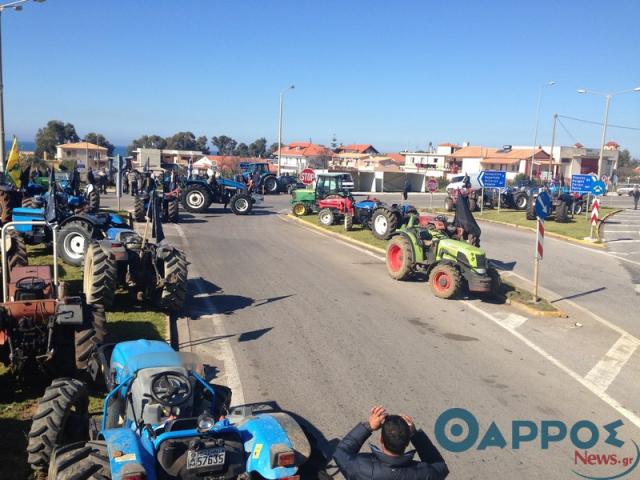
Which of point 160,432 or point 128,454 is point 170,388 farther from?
point 128,454

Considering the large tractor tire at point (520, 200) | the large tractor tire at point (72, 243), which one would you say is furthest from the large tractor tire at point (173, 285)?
the large tractor tire at point (520, 200)

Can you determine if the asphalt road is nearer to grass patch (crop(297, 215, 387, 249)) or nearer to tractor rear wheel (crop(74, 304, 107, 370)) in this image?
tractor rear wheel (crop(74, 304, 107, 370))

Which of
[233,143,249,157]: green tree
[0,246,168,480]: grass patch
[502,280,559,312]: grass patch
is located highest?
[233,143,249,157]: green tree

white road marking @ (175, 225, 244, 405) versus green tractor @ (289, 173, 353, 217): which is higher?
green tractor @ (289, 173, 353, 217)

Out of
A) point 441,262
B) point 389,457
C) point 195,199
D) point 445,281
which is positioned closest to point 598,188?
point 441,262

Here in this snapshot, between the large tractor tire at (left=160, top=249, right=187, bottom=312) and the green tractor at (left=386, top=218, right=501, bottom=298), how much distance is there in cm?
555

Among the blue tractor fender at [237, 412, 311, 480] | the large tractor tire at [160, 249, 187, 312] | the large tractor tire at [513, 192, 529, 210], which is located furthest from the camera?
the large tractor tire at [513, 192, 529, 210]

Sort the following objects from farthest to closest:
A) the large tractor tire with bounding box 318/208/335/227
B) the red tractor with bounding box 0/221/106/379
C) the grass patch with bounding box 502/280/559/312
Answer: the large tractor tire with bounding box 318/208/335/227 → the grass patch with bounding box 502/280/559/312 → the red tractor with bounding box 0/221/106/379

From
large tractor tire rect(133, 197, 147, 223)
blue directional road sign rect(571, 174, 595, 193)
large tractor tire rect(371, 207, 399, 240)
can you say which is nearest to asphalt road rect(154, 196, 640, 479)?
large tractor tire rect(371, 207, 399, 240)

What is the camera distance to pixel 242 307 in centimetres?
1141

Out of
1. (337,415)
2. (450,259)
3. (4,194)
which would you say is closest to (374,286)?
(450,259)

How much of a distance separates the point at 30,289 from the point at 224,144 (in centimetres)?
12599

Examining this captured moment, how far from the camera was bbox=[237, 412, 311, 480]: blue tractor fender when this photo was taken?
423 cm

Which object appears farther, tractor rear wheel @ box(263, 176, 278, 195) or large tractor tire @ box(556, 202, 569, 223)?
tractor rear wheel @ box(263, 176, 278, 195)
